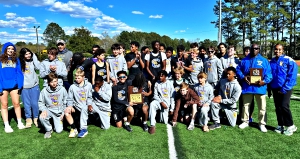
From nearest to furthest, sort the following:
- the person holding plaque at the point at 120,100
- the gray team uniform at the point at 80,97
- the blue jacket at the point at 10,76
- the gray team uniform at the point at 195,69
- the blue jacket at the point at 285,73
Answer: the blue jacket at the point at 285,73 → the blue jacket at the point at 10,76 → the gray team uniform at the point at 80,97 → the person holding plaque at the point at 120,100 → the gray team uniform at the point at 195,69

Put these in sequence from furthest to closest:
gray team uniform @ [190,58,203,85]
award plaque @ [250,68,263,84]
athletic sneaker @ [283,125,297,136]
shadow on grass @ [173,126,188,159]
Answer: gray team uniform @ [190,58,203,85], award plaque @ [250,68,263,84], athletic sneaker @ [283,125,297,136], shadow on grass @ [173,126,188,159]

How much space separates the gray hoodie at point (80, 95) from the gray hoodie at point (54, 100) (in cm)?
15

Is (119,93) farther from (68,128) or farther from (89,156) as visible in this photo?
(89,156)

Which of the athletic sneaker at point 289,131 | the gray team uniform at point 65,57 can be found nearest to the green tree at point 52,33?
the gray team uniform at point 65,57

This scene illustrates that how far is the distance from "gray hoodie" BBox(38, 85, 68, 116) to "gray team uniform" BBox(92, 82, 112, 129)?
2.23ft

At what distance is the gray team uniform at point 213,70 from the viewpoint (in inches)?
236

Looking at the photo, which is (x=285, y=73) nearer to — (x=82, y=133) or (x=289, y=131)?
(x=289, y=131)

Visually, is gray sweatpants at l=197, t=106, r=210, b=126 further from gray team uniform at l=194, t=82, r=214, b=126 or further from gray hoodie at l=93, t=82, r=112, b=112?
gray hoodie at l=93, t=82, r=112, b=112

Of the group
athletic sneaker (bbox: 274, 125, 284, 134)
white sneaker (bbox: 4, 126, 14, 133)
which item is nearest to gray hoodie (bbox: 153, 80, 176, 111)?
athletic sneaker (bbox: 274, 125, 284, 134)

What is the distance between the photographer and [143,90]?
5676 millimetres

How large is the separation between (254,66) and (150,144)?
270 cm

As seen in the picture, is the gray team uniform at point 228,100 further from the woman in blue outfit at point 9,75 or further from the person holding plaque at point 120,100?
the woman in blue outfit at point 9,75

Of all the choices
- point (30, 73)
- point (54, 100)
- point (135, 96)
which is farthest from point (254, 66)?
point (30, 73)

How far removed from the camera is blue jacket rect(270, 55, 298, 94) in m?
4.67
